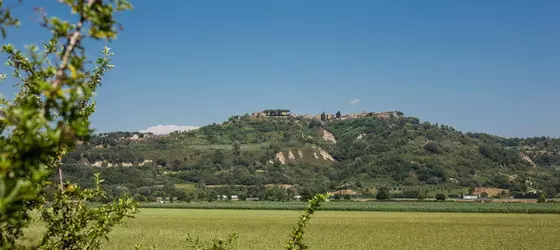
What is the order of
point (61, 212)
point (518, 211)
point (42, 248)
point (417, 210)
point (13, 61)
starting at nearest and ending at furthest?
point (13, 61) < point (42, 248) < point (61, 212) < point (518, 211) < point (417, 210)

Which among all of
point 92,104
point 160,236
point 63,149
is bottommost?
point 160,236

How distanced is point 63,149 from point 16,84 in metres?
1.08

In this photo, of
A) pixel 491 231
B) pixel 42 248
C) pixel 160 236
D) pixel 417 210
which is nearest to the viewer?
pixel 42 248

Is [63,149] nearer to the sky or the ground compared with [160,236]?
nearer to the sky

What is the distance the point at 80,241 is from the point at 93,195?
3.58ft

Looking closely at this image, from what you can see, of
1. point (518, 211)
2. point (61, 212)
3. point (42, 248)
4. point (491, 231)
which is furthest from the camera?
point (518, 211)

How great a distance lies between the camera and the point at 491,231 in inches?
2180

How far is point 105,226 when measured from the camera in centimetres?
793

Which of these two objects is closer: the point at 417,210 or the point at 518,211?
the point at 518,211

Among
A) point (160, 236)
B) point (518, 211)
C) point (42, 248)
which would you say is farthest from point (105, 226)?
point (518, 211)

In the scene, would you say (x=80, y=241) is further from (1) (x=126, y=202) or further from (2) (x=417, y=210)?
(2) (x=417, y=210)

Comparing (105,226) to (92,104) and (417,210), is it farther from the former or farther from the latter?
(417,210)

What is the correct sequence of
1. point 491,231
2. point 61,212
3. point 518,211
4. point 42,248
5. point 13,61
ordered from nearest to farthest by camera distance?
1. point 13,61
2. point 42,248
3. point 61,212
4. point 491,231
5. point 518,211

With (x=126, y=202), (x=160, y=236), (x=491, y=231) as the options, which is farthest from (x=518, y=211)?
(x=126, y=202)
